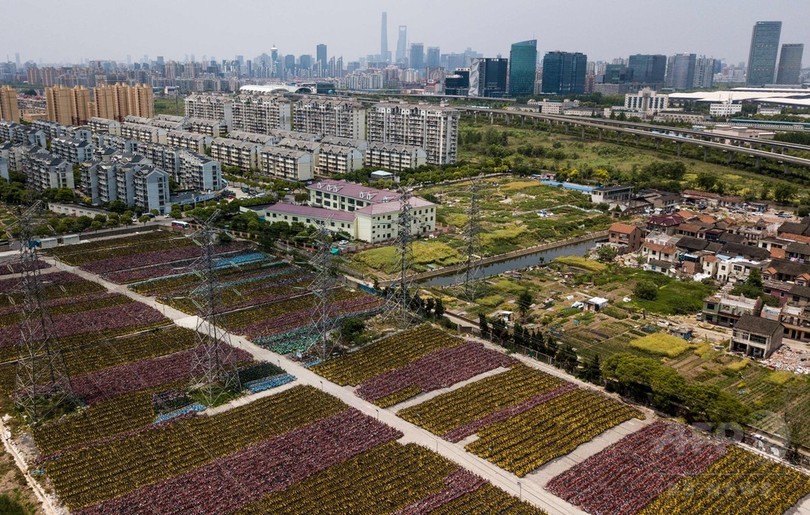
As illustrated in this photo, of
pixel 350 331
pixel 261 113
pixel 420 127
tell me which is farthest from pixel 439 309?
pixel 261 113

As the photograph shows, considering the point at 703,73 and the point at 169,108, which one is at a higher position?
the point at 703,73

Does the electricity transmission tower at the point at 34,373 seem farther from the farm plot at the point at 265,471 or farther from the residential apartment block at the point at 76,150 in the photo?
the residential apartment block at the point at 76,150

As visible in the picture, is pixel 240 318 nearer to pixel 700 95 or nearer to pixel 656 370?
pixel 656 370

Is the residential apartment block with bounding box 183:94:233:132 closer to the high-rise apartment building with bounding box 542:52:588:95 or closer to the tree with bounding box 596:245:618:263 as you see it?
the tree with bounding box 596:245:618:263

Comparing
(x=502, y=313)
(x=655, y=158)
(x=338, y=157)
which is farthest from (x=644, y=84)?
(x=502, y=313)

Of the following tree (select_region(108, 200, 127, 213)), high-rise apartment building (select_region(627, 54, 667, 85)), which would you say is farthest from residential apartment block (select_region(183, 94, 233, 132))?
high-rise apartment building (select_region(627, 54, 667, 85))

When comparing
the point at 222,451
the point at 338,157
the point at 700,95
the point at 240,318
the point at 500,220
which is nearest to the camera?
the point at 222,451

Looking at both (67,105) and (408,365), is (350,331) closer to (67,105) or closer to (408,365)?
(408,365)
